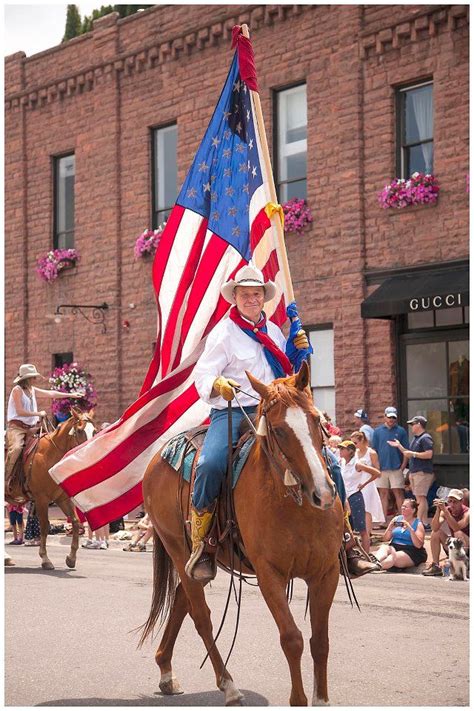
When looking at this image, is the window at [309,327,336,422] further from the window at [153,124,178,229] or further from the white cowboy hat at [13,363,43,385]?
the white cowboy hat at [13,363,43,385]

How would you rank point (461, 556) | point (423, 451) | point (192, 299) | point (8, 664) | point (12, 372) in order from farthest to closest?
point (12, 372) → point (423, 451) → point (461, 556) → point (192, 299) → point (8, 664)

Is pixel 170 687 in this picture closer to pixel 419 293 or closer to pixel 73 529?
pixel 73 529

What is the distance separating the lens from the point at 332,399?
19453 millimetres

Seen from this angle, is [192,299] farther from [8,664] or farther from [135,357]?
[135,357]

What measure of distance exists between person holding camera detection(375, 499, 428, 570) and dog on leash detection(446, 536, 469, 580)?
84cm

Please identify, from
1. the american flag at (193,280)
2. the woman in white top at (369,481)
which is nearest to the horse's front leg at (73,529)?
the woman in white top at (369,481)

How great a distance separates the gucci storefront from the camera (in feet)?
A: 56.4

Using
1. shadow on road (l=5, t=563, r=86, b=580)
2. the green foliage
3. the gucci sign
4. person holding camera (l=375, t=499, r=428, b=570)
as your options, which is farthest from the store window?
the green foliage

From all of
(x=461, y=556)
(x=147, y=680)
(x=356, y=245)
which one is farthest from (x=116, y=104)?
(x=147, y=680)

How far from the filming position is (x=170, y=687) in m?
6.76

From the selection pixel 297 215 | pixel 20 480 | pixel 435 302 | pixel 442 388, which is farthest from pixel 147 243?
pixel 20 480

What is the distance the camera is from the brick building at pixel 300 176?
17781 mm

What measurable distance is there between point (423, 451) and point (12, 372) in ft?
46.2

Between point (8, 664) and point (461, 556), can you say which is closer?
point (8, 664)
